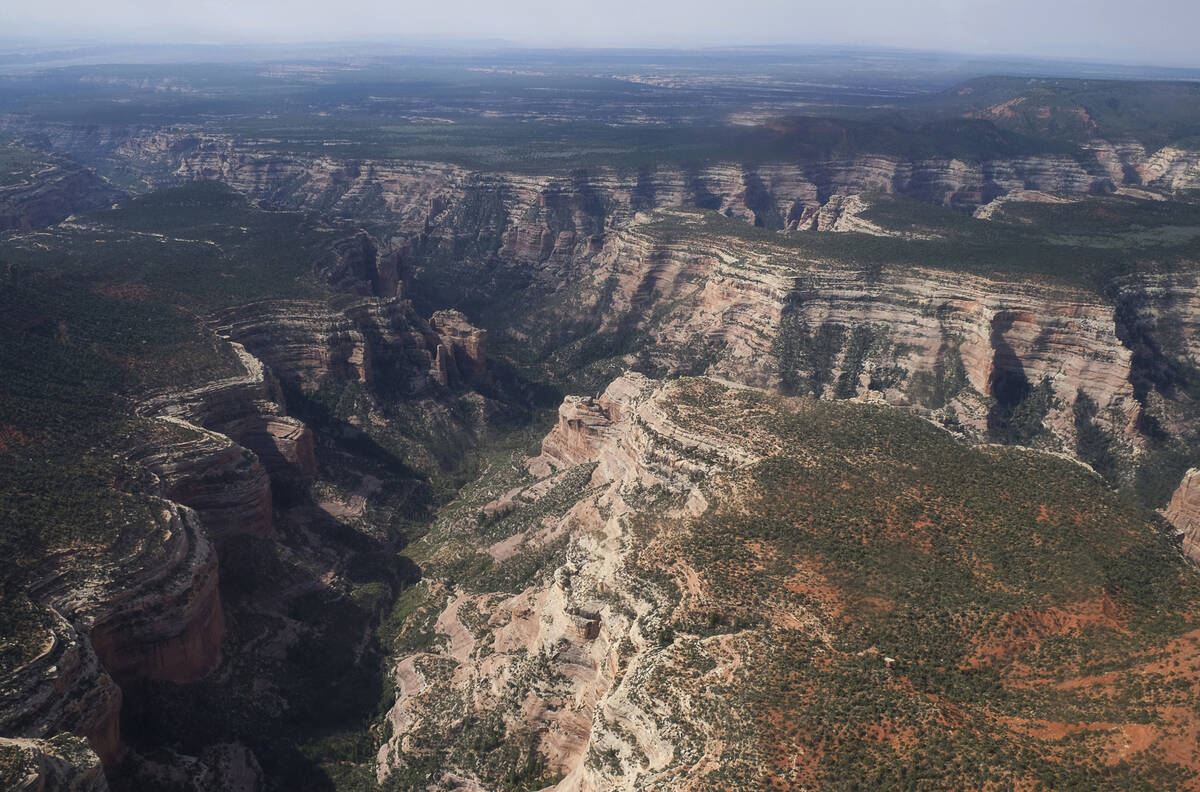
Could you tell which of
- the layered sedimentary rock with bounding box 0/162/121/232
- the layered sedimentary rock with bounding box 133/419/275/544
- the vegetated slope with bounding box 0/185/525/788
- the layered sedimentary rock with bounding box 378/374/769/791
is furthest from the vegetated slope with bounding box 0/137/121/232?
the layered sedimentary rock with bounding box 378/374/769/791

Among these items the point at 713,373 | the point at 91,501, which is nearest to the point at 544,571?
the point at 91,501

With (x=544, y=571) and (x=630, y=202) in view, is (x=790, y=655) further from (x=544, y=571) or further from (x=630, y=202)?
(x=630, y=202)

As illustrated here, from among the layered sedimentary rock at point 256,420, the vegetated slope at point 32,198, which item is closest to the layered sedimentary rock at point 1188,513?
the layered sedimentary rock at point 256,420

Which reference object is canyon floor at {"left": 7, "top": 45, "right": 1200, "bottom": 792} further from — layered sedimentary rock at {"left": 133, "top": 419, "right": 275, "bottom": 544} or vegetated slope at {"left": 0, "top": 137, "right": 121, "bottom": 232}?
vegetated slope at {"left": 0, "top": 137, "right": 121, "bottom": 232}

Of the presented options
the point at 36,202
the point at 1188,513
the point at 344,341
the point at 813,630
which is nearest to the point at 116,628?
the point at 813,630

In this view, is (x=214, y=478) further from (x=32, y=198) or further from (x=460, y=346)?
(x=32, y=198)

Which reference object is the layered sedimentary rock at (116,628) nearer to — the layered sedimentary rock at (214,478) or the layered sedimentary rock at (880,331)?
the layered sedimentary rock at (214,478)

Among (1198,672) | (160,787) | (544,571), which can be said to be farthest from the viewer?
(544,571)
